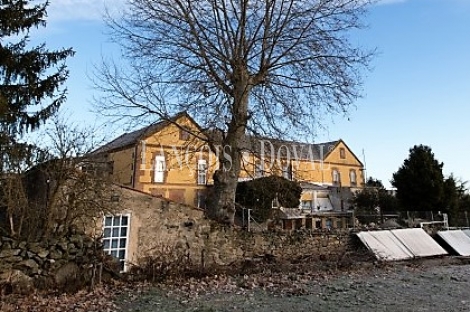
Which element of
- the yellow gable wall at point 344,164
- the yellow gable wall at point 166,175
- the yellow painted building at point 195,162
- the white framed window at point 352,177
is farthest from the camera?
the white framed window at point 352,177

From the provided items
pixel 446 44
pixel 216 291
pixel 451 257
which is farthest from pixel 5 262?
pixel 451 257

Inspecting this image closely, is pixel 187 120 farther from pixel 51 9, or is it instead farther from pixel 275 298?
pixel 275 298

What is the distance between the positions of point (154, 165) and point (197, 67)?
1674 cm

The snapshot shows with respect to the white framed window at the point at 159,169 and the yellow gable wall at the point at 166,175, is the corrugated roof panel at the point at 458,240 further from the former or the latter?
the white framed window at the point at 159,169

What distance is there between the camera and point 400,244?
15.0m

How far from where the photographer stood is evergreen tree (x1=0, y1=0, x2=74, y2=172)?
419 inches

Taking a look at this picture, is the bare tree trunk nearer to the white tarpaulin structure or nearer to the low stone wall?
the low stone wall

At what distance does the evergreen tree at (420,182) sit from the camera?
968 inches

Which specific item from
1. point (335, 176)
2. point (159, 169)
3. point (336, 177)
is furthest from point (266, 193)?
point (336, 177)

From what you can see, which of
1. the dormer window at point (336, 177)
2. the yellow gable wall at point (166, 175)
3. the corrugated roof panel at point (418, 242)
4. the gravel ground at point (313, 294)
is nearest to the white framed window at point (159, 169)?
the yellow gable wall at point (166, 175)

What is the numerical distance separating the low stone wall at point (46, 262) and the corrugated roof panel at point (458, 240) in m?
14.7

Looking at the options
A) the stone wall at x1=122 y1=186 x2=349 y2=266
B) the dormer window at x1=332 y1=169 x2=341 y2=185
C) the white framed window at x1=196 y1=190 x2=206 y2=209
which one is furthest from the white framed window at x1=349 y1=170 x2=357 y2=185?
the stone wall at x1=122 y1=186 x2=349 y2=266

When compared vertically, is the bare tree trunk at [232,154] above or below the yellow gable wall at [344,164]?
below

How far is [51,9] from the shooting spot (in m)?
11.6
